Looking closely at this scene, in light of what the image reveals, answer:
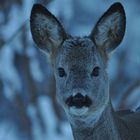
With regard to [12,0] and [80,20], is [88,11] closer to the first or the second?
[80,20]

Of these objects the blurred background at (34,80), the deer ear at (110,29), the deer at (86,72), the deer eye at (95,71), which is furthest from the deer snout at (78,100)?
the blurred background at (34,80)

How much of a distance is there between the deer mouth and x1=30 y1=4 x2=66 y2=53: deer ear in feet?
2.02

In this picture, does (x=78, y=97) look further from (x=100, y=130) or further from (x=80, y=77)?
(x=100, y=130)

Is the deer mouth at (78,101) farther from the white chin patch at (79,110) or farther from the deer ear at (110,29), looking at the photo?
the deer ear at (110,29)

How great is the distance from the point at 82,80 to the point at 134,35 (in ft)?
21.7

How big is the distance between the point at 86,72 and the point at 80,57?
10 cm

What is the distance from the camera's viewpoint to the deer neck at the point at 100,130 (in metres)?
6.55

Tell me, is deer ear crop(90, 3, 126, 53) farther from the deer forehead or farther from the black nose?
the black nose

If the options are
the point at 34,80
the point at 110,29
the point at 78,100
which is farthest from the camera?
the point at 34,80

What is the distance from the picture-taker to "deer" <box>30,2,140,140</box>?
21.0ft

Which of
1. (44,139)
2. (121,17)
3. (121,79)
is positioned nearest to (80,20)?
(121,79)

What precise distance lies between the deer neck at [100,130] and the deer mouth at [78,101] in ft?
0.84

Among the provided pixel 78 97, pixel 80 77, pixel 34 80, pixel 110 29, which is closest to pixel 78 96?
pixel 78 97

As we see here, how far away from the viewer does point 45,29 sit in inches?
275
